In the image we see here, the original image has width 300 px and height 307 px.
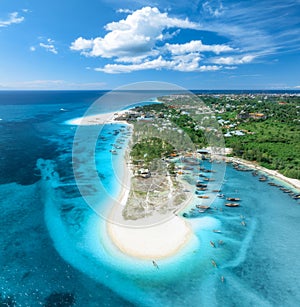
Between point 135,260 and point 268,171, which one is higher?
point 135,260

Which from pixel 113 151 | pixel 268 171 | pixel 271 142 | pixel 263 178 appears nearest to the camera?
pixel 263 178

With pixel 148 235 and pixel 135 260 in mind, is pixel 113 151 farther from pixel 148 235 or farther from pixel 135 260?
pixel 135 260

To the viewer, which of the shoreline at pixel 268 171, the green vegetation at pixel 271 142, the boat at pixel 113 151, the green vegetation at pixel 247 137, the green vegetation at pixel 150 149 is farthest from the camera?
the boat at pixel 113 151

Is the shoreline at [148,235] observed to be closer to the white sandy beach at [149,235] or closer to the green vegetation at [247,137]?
the white sandy beach at [149,235]

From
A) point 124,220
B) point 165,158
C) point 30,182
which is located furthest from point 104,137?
point 124,220

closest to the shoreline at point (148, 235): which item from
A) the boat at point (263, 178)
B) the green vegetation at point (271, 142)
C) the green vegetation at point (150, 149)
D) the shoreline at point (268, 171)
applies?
the green vegetation at point (150, 149)

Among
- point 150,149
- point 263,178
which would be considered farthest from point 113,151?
point 263,178

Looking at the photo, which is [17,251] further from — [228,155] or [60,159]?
[228,155]

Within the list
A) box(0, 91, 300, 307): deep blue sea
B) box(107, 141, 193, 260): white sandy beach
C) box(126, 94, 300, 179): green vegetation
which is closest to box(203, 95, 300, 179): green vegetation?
box(126, 94, 300, 179): green vegetation
